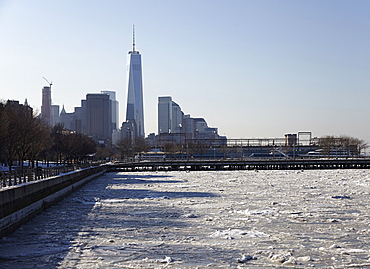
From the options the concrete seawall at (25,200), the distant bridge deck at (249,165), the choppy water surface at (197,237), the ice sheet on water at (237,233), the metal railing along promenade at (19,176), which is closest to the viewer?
the choppy water surface at (197,237)

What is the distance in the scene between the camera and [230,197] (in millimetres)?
37688

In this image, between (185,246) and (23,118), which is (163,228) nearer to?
(185,246)

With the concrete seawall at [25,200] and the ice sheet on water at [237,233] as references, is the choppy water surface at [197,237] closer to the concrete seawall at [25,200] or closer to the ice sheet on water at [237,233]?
the ice sheet on water at [237,233]

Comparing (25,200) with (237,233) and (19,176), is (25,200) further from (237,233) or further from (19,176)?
(237,233)

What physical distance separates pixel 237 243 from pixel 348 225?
6574 mm

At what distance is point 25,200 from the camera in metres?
27.2

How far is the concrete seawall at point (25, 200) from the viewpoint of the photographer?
2216 cm

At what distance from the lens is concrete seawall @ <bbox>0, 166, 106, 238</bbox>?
72.7 ft

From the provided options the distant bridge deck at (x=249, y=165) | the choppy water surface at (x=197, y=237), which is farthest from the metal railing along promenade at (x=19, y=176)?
the distant bridge deck at (x=249, y=165)

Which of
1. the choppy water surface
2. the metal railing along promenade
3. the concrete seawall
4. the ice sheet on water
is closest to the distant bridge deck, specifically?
the metal railing along promenade

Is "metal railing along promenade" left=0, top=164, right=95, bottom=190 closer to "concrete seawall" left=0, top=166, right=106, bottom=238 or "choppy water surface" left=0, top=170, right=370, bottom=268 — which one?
"concrete seawall" left=0, top=166, right=106, bottom=238

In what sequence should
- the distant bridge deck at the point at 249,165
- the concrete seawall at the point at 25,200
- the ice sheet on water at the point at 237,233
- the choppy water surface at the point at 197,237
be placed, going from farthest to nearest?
1. the distant bridge deck at the point at 249,165
2. the concrete seawall at the point at 25,200
3. the ice sheet on water at the point at 237,233
4. the choppy water surface at the point at 197,237

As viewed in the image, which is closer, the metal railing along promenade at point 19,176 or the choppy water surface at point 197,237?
the choppy water surface at point 197,237

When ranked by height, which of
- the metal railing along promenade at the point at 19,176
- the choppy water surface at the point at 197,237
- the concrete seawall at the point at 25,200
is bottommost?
the choppy water surface at the point at 197,237
